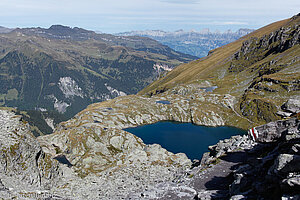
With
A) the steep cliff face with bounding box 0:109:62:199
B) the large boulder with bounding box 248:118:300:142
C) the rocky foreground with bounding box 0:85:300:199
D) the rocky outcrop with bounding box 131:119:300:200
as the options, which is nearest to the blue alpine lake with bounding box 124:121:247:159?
the rocky foreground with bounding box 0:85:300:199

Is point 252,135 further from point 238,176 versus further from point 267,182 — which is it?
point 267,182

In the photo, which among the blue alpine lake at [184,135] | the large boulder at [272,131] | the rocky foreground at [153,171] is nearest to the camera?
the rocky foreground at [153,171]

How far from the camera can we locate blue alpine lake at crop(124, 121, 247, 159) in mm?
127750

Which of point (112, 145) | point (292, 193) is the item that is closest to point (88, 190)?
point (292, 193)

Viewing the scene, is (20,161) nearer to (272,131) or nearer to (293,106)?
(272,131)

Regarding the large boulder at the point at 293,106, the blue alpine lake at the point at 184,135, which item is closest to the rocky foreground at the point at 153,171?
the large boulder at the point at 293,106

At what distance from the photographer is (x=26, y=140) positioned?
41125 mm

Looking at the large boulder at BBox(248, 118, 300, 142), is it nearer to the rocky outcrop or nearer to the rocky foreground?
the rocky foreground

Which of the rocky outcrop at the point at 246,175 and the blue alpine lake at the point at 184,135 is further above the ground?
the rocky outcrop at the point at 246,175

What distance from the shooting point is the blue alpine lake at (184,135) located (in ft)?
419

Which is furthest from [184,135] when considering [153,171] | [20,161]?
[20,161]

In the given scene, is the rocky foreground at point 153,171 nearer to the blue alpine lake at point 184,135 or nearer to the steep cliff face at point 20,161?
the steep cliff face at point 20,161

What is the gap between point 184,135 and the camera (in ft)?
493

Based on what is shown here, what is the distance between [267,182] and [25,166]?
39.8 m
